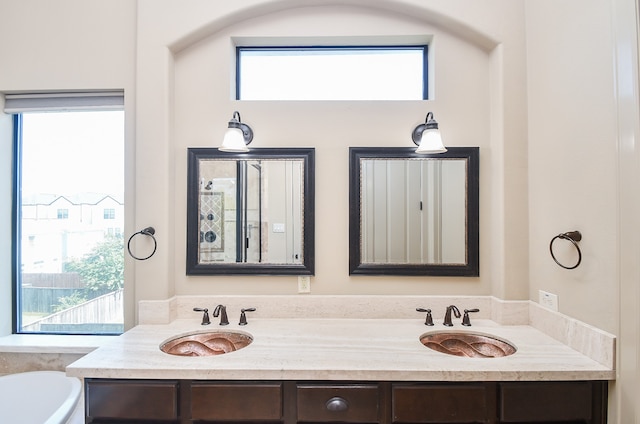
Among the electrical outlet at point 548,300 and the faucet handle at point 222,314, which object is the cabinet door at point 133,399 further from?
the electrical outlet at point 548,300

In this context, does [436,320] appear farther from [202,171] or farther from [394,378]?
[202,171]

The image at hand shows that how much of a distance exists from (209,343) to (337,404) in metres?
0.80

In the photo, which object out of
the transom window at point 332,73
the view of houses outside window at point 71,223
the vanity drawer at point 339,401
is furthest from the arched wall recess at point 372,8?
the vanity drawer at point 339,401

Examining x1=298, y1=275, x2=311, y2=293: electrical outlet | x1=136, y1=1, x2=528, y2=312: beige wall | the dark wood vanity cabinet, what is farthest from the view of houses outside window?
x1=298, y1=275, x2=311, y2=293: electrical outlet

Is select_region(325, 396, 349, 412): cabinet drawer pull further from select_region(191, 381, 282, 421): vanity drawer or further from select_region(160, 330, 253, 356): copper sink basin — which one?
select_region(160, 330, 253, 356): copper sink basin

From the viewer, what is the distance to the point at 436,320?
189cm

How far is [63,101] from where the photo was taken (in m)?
2.04

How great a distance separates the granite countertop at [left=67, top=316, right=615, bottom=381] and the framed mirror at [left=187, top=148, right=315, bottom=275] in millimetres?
437

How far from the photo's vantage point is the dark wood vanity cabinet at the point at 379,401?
1313 mm

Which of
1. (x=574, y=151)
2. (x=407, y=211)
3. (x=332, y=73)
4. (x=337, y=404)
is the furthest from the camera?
(x=332, y=73)

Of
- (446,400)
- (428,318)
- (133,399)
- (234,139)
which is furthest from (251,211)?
(446,400)

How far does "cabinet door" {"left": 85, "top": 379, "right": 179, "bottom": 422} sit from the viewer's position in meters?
1.33

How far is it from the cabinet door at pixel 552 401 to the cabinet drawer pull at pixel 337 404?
64 cm

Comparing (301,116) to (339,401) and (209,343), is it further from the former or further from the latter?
(339,401)
